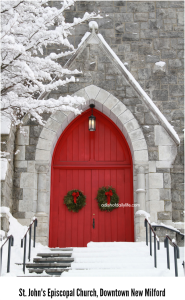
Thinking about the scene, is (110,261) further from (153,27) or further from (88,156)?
(153,27)

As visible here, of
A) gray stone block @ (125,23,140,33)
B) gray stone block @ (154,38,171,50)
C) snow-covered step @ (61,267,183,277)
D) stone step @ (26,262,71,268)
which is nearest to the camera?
snow-covered step @ (61,267,183,277)

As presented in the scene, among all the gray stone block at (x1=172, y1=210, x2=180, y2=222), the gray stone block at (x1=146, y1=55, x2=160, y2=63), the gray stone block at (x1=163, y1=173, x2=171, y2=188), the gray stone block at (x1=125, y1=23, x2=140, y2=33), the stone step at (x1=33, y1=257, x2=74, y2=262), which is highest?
the gray stone block at (x1=125, y1=23, x2=140, y2=33)

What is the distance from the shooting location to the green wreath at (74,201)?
28.1 feet

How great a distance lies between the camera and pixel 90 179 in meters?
8.88

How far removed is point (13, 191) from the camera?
8.12 m

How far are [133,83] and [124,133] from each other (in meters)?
1.22

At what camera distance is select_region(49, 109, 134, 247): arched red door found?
857 cm

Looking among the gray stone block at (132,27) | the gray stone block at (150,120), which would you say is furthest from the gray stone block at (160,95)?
the gray stone block at (132,27)

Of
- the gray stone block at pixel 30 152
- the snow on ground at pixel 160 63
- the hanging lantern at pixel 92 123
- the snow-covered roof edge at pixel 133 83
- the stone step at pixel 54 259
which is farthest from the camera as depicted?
the snow on ground at pixel 160 63

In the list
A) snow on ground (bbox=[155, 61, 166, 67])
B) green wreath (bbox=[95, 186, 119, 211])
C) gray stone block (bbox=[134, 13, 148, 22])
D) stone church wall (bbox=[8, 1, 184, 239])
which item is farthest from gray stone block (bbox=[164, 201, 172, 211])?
gray stone block (bbox=[134, 13, 148, 22])

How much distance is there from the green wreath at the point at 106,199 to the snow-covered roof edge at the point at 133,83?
1.93 metres

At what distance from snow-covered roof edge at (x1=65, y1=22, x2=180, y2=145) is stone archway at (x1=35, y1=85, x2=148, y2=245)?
49 cm

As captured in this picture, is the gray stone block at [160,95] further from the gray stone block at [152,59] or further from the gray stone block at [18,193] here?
the gray stone block at [18,193]

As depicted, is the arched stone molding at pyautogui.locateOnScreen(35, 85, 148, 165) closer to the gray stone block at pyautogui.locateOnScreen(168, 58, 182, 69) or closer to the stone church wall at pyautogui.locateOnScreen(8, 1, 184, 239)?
the stone church wall at pyautogui.locateOnScreen(8, 1, 184, 239)
